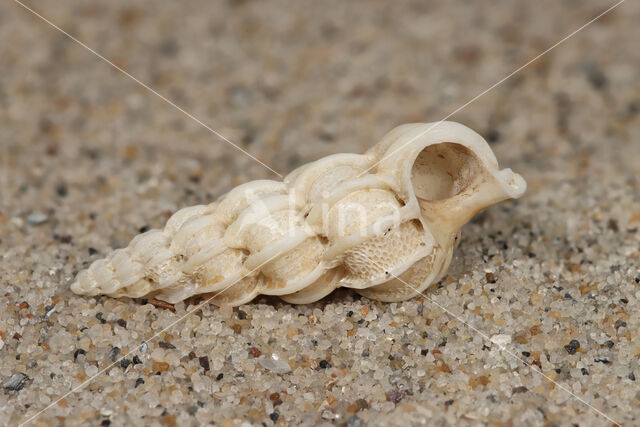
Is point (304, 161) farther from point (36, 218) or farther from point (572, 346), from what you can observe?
point (572, 346)

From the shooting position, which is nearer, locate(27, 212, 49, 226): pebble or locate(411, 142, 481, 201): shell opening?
locate(411, 142, 481, 201): shell opening

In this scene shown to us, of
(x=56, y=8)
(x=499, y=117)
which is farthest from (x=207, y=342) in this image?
(x=56, y=8)

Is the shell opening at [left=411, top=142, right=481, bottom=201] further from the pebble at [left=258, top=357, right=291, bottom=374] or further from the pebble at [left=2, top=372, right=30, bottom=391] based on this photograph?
the pebble at [left=2, top=372, right=30, bottom=391]

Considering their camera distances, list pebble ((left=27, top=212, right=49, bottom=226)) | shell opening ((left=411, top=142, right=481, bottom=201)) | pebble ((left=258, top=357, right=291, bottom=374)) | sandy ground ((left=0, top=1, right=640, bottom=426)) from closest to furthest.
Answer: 1. sandy ground ((left=0, top=1, right=640, bottom=426))
2. pebble ((left=258, top=357, right=291, bottom=374))
3. shell opening ((left=411, top=142, right=481, bottom=201))
4. pebble ((left=27, top=212, right=49, bottom=226))

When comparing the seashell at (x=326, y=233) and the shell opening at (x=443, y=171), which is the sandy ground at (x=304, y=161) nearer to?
the seashell at (x=326, y=233)

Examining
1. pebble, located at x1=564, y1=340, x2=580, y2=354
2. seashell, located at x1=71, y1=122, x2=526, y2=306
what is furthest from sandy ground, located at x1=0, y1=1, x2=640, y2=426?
seashell, located at x1=71, y1=122, x2=526, y2=306

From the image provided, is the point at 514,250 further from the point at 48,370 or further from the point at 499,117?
the point at 48,370

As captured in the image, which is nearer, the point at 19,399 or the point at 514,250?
the point at 19,399

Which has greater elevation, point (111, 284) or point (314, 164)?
point (314, 164)
